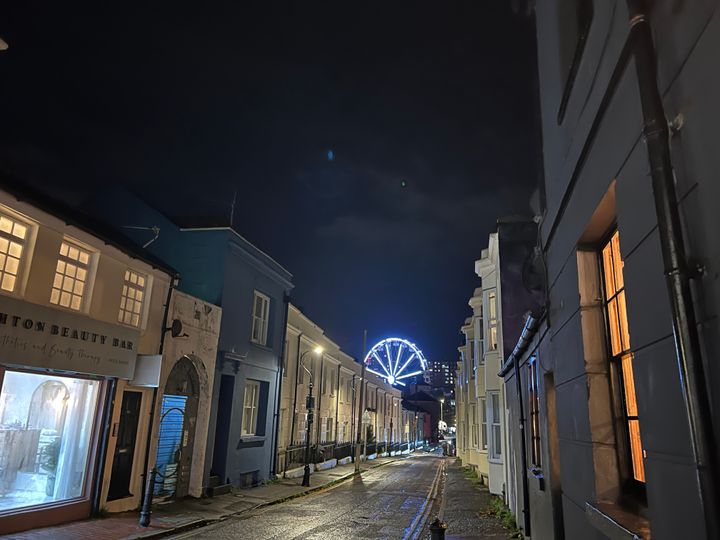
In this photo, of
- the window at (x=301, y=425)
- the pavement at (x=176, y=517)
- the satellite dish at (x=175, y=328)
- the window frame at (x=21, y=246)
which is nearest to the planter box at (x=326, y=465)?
the window at (x=301, y=425)

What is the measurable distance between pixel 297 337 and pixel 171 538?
1344 centimetres

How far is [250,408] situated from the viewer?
1856 cm

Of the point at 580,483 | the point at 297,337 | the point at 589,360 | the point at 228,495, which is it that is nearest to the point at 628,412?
the point at 589,360

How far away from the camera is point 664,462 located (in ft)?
8.30

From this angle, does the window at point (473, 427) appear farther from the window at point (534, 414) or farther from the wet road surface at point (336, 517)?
the window at point (534, 414)

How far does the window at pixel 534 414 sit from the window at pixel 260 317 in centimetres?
1243

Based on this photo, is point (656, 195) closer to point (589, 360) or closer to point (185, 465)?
point (589, 360)

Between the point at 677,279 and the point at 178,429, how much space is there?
14249 millimetres

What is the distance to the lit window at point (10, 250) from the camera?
920cm

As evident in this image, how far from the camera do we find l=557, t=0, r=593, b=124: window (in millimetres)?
4395

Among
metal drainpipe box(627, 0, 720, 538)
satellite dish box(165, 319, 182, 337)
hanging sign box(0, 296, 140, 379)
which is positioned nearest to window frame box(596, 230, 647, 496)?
metal drainpipe box(627, 0, 720, 538)

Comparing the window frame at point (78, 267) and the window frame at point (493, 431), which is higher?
the window frame at point (78, 267)

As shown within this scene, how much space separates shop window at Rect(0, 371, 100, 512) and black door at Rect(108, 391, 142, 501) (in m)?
0.74

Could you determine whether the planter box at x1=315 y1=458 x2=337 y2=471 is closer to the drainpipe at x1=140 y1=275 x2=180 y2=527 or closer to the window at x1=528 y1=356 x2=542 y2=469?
the drainpipe at x1=140 y1=275 x2=180 y2=527
